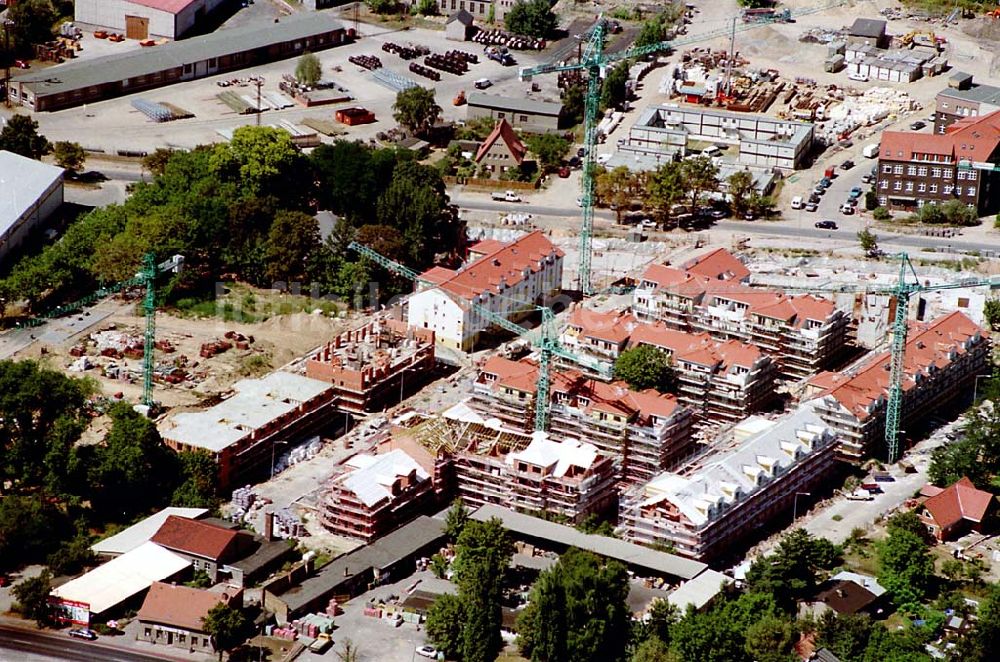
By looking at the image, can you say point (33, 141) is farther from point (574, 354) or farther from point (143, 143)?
point (574, 354)

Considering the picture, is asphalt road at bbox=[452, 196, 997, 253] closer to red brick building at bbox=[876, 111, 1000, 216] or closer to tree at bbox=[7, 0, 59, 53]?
red brick building at bbox=[876, 111, 1000, 216]

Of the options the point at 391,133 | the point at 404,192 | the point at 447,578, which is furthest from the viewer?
the point at 391,133

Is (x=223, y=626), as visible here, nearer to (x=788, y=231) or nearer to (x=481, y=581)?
(x=481, y=581)

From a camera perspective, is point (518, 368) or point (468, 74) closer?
point (518, 368)

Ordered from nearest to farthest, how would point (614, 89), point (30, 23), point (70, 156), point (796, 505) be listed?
point (796, 505) < point (70, 156) < point (614, 89) < point (30, 23)

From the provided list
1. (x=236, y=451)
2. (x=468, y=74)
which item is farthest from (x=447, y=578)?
(x=468, y=74)

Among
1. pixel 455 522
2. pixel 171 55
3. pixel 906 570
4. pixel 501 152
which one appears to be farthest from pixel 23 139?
pixel 906 570

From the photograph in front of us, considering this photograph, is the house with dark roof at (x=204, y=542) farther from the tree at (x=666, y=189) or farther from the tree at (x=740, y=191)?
the tree at (x=740, y=191)
